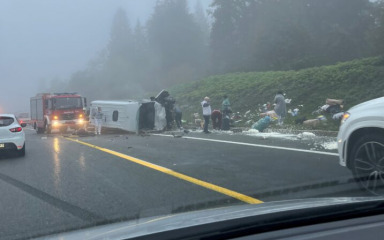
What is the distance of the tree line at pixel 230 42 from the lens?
43.1m

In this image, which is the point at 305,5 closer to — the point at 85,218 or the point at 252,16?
the point at 252,16

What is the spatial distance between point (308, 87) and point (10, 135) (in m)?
16.5

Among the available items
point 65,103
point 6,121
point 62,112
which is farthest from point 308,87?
point 6,121

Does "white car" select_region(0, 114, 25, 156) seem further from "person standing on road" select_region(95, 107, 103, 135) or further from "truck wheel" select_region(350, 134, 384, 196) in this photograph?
"truck wheel" select_region(350, 134, 384, 196)

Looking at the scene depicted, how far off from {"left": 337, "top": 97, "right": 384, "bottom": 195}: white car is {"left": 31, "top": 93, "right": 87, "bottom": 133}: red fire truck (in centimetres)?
2077

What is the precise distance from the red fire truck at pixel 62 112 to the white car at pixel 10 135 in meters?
11.8

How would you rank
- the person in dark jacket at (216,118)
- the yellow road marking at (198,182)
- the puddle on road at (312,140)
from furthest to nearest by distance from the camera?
the person in dark jacket at (216,118) → the puddle on road at (312,140) → the yellow road marking at (198,182)

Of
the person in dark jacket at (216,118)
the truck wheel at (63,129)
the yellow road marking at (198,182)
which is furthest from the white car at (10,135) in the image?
the truck wheel at (63,129)

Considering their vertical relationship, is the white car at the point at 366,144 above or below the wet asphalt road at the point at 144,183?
above

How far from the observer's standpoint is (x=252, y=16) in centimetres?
6625

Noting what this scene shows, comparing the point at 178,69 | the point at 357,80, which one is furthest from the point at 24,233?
the point at 178,69

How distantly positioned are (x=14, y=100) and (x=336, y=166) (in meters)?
141

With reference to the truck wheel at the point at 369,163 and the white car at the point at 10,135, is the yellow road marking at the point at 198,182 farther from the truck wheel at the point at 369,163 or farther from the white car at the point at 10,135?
the white car at the point at 10,135

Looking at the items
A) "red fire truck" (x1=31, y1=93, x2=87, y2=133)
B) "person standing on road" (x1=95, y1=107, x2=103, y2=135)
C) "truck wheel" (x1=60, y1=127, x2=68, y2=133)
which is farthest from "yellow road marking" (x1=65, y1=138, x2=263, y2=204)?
"truck wheel" (x1=60, y1=127, x2=68, y2=133)
